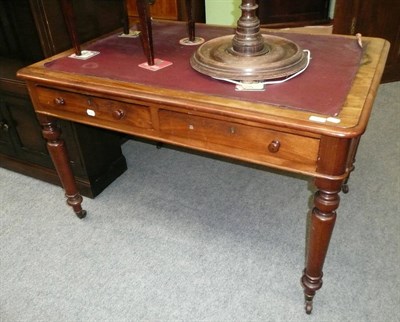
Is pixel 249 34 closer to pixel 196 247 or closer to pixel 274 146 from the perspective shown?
pixel 274 146

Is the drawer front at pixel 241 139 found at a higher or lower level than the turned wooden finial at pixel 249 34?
lower

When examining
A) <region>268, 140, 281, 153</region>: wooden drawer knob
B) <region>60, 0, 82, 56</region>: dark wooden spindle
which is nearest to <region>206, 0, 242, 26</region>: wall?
<region>60, 0, 82, 56</region>: dark wooden spindle

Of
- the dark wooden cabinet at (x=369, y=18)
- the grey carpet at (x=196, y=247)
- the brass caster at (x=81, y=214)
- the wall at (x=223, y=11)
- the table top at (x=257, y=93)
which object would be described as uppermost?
the table top at (x=257, y=93)

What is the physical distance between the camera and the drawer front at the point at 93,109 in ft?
4.09

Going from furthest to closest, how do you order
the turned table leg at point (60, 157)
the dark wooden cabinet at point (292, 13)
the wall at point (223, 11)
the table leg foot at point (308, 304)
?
the dark wooden cabinet at point (292, 13) → the wall at point (223, 11) → the turned table leg at point (60, 157) → the table leg foot at point (308, 304)

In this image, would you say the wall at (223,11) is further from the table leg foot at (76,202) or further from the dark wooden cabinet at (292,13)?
the table leg foot at (76,202)

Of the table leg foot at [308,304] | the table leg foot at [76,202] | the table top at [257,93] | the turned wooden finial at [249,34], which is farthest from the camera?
the table leg foot at [76,202]

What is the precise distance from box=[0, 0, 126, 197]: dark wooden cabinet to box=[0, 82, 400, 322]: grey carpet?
0.10 metres

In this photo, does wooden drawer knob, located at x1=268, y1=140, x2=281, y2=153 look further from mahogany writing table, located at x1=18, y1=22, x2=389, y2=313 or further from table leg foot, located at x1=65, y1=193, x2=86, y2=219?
table leg foot, located at x1=65, y1=193, x2=86, y2=219

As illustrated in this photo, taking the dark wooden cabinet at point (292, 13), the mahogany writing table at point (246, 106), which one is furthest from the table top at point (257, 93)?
the dark wooden cabinet at point (292, 13)

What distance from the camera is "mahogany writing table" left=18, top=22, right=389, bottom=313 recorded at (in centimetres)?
100

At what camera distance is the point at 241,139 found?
1106 mm

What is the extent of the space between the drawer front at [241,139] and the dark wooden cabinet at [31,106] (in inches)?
29.5

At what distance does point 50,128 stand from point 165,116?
0.60 m
